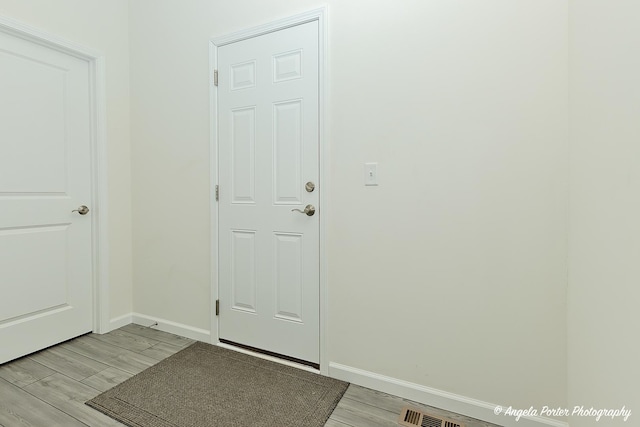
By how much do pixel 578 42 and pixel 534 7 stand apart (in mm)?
322

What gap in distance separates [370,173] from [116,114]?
218cm

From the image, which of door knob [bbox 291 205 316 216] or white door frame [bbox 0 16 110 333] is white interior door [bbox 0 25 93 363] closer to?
white door frame [bbox 0 16 110 333]

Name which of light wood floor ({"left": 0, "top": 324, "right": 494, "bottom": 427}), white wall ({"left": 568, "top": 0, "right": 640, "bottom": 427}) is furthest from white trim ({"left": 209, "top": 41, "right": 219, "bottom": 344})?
white wall ({"left": 568, "top": 0, "right": 640, "bottom": 427})

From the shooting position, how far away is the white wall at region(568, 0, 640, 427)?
744 mm

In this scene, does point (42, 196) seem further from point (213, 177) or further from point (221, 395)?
point (221, 395)

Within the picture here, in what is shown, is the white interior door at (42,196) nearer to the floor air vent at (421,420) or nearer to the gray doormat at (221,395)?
the gray doormat at (221,395)

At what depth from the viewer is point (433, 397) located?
5.43 feet

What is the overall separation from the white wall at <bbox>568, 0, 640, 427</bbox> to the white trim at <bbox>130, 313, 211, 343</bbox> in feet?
7.21

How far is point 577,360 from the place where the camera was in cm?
126

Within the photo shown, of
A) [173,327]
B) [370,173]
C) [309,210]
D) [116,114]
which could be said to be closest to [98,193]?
[116,114]

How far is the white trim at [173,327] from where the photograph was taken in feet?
7.80

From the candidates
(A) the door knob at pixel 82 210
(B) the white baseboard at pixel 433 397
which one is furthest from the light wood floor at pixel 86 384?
(A) the door knob at pixel 82 210

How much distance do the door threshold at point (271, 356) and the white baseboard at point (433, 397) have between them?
0.15 metres

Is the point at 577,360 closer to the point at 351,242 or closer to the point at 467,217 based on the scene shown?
the point at 467,217
